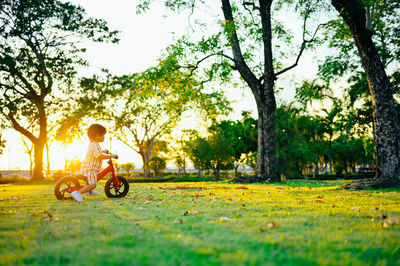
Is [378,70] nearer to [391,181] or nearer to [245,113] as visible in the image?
[391,181]

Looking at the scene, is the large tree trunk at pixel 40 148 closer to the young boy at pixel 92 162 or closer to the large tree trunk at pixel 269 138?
the large tree trunk at pixel 269 138

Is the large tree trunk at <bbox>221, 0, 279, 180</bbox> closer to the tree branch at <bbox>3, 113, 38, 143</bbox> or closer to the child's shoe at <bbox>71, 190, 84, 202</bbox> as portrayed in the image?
the child's shoe at <bbox>71, 190, 84, 202</bbox>

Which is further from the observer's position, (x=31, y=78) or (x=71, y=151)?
(x=71, y=151)

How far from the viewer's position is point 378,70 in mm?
8828

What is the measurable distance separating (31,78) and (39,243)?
27381 mm

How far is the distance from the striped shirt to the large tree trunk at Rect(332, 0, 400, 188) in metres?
7.43

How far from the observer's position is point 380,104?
8781 millimetres

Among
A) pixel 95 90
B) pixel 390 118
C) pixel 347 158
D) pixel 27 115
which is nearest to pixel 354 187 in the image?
pixel 390 118

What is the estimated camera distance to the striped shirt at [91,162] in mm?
6305

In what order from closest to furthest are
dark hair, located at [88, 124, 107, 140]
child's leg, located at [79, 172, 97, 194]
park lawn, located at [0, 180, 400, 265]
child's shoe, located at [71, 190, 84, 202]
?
1. park lawn, located at [0, 180, 400, 265]
2. child's shoe, located at [71, 190, 84, 202]
3. child's leg, located at [79, 172, 97, 194]
4. dark hair, located at [88, 124, 107, 140]

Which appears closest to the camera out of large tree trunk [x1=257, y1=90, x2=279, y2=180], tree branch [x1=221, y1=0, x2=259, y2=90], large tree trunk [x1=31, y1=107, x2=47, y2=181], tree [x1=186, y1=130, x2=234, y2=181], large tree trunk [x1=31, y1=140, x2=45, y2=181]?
large tree trunk [x1=257, y1=90, x2=279, y2=180]

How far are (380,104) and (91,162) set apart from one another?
8321mm

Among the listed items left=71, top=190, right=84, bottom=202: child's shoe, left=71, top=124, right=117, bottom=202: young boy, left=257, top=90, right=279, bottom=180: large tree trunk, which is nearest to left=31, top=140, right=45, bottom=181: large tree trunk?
left=257, top=90, right=279, bottom=180: large tree trunk

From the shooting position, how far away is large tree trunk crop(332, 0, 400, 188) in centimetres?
852
